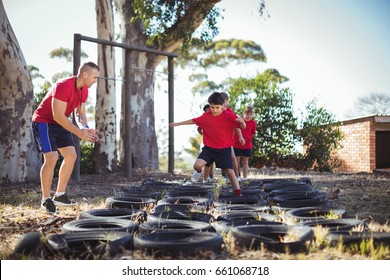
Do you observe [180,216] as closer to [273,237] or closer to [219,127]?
[273,237]

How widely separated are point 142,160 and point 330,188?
7.00 metres

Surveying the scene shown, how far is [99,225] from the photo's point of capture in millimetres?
4391

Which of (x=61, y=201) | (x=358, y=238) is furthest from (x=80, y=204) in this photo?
(x=358, y=238)

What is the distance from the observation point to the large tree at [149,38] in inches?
536

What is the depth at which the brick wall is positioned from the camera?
18.0 meters

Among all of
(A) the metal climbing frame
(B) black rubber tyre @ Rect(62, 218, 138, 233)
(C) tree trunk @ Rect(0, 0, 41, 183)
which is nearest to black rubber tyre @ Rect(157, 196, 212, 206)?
(B) black rubber tyre @ Rect(62, 218, 138, 233)

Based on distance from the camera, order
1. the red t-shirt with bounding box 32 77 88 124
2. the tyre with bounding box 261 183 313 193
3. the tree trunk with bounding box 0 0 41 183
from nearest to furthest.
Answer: the red t-shirt with bounding box 32 77 88 124
the tyre with bounding box 261 183 313 193
the tree trunk with bounding box 0 0 41 183

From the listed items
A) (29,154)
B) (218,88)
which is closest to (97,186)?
(29,154)

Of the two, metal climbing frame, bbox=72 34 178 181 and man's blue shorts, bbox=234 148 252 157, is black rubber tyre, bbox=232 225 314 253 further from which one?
metal climbing frame, bbox=72 34 178 181

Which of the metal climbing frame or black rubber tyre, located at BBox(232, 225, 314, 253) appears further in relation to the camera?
the metal climbing frame

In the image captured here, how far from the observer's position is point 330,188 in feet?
28.2

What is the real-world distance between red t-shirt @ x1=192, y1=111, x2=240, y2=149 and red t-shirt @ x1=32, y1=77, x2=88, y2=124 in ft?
5.54

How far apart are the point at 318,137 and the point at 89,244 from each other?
1273cm
